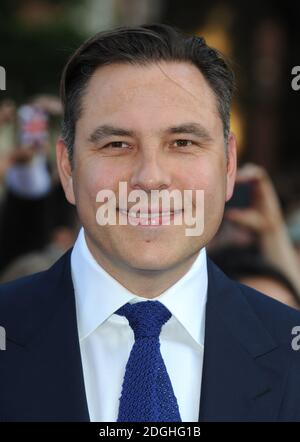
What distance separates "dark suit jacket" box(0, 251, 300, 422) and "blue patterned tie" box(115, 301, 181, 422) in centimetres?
10

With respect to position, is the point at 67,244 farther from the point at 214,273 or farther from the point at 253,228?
the point at 214,273

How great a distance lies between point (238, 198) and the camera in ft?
16.7

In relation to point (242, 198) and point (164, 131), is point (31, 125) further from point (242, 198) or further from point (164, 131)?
point (164, 131)

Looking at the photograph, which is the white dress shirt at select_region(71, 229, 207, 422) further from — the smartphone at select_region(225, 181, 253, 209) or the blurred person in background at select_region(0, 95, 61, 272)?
the blurred person in background at select_region(0, 95, 61, 272)

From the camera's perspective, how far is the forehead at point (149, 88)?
263cm

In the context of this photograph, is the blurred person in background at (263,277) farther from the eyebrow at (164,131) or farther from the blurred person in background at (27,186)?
the eyebrow at (164,131)

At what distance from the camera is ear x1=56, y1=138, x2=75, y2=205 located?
9.53ft

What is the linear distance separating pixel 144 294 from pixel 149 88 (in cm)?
57

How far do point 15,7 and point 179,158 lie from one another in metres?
10.3

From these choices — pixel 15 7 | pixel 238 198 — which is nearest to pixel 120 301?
pixel 238 198

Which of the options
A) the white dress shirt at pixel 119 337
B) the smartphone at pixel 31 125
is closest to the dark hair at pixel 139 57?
the white dress shirt at pixel 119 337

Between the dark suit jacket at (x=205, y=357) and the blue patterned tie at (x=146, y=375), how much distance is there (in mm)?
100

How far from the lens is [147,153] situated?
2578mm

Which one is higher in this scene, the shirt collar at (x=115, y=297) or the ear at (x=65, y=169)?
the ear at (x=65, y=169)
